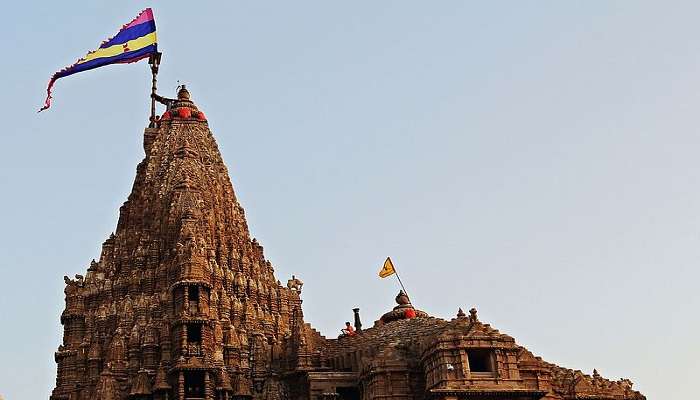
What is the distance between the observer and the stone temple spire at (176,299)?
159ft

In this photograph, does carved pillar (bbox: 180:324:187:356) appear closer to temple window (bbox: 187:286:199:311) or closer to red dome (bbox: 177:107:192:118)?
temple window (bbox: 187:286:199:311)

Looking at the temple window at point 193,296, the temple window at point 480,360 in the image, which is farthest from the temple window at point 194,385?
the temple window at point 480,360

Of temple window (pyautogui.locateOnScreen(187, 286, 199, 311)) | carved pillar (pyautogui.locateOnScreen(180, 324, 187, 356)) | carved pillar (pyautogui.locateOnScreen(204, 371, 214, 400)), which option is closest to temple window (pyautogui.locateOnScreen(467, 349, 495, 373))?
carved pillar (pyautogui.locateOnScreen(204, 371, 214, 400))

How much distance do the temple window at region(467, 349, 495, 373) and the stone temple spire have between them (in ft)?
43.6

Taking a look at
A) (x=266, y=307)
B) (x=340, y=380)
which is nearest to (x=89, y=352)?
(x=266, y=307)

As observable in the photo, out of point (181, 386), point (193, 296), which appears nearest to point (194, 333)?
point (193, 296)

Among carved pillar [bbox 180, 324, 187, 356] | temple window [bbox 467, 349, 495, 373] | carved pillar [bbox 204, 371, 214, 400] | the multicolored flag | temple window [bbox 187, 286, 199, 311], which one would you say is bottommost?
temple window [bbox 467, 349, 495, 373]

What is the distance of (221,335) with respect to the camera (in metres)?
50.0

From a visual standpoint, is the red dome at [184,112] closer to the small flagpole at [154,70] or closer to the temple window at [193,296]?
the small flagpole at [154,70]

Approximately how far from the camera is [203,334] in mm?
48781

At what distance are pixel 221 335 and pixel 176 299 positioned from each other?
11.2 feet

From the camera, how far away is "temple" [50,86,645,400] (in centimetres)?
4328

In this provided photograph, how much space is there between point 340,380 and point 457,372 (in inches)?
321

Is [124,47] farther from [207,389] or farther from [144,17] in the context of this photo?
[207,389]
